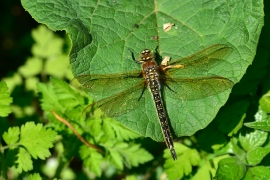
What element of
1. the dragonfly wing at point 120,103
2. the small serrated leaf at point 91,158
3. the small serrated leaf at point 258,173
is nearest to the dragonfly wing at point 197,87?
the dragonfly wing at point 120,103

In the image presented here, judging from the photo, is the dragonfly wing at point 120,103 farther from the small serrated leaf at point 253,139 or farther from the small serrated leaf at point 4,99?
the small serrated leaf at point 253,139

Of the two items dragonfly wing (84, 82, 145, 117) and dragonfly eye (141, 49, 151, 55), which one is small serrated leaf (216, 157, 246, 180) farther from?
dragonfly eye (141, 49, 151, 55)

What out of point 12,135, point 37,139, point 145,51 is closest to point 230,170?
point 145,51

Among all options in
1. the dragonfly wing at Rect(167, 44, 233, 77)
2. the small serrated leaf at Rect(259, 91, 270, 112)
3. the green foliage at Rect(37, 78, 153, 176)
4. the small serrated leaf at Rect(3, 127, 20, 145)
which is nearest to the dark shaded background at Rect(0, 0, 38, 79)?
the green foliage at Rect(37, 78, 153, 176)

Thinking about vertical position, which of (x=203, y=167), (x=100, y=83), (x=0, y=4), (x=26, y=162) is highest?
(x=0, y=4)

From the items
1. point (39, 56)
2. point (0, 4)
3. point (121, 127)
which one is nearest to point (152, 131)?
point (121, 127)

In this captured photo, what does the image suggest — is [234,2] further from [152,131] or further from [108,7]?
[152,131]
